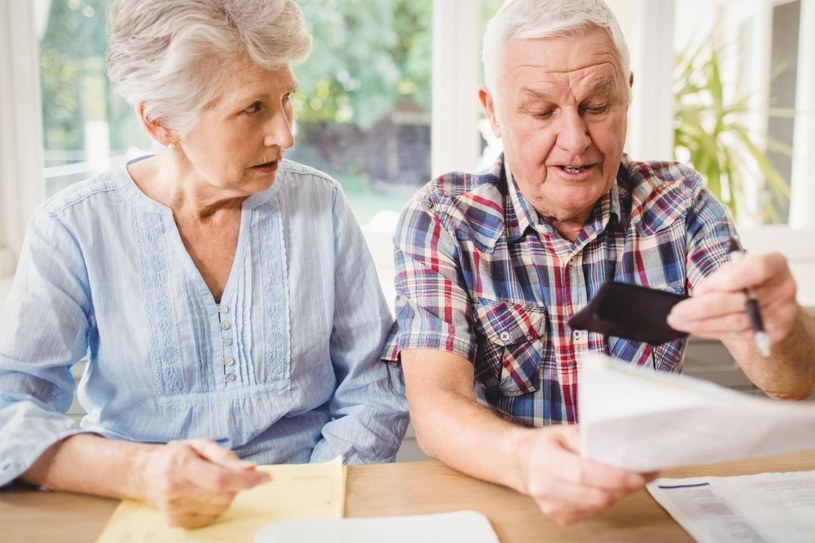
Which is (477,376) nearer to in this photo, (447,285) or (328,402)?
(447,285)

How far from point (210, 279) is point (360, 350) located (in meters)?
0.30

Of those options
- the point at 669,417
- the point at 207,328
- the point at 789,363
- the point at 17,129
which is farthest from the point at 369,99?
the point at 669,417

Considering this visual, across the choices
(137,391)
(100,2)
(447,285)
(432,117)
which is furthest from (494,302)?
(100,2)

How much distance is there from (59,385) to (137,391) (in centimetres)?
13

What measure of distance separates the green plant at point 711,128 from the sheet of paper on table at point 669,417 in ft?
6.76

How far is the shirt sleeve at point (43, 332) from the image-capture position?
1.11m

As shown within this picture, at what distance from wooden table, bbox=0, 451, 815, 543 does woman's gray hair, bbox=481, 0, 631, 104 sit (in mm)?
701

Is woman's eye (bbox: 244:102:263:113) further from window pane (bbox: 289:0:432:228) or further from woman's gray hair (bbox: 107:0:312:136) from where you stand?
window pane (bbox: 289:0:432:228)

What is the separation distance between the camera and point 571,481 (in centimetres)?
84

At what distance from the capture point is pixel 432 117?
2.62 meters

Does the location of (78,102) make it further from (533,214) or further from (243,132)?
(533,214)

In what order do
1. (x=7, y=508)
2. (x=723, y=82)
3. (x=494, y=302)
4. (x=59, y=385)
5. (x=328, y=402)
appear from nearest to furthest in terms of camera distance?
(x=7, y=508)
(x=59, y=385)
(x=494, y=302)
(x=328, y=402)
(x=723, y=82)

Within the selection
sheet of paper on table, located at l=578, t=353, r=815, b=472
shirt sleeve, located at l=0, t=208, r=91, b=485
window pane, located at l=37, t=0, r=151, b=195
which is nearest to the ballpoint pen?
sheet of paper on table, located at l=578, t=353, r=815, b=472

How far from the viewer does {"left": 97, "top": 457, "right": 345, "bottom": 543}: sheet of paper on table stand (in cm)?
91
